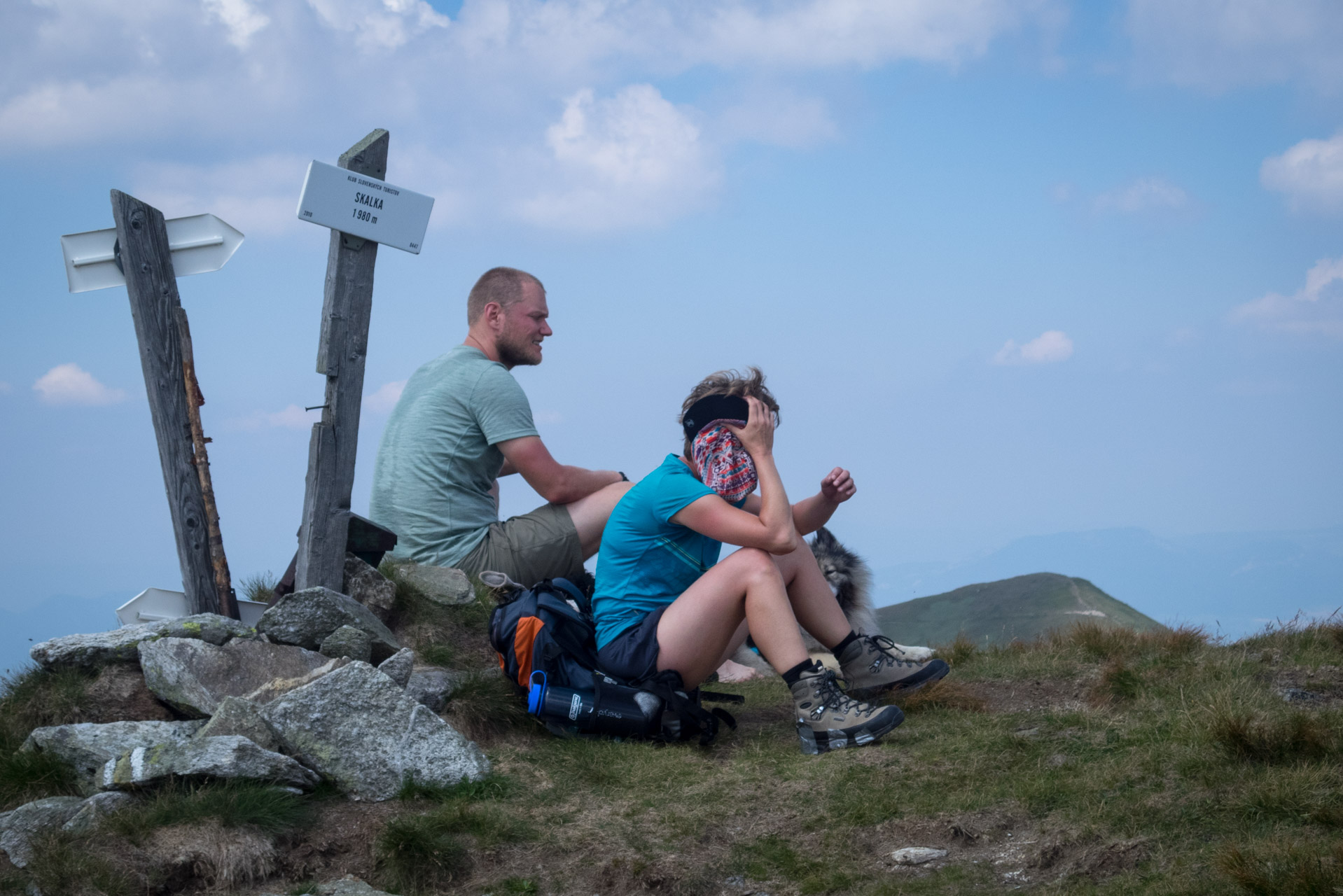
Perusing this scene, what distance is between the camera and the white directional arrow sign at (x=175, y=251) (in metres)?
5.90

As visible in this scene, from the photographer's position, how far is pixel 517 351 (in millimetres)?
7035

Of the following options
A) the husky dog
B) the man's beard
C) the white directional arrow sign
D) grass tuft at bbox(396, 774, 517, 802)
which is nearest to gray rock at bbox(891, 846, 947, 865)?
grass tuft at bbox(396, 774, 517, 802)

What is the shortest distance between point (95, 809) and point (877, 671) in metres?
3.61

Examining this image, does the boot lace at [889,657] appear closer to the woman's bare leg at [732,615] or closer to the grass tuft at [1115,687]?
the woman's bare leg at [732,615]

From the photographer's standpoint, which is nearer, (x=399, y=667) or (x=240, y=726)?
(x=240, y=726)

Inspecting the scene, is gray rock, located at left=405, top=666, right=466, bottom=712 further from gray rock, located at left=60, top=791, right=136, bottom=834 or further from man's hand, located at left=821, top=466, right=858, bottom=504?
man's hand, located at left=821, top=466, right=858, bottom=504

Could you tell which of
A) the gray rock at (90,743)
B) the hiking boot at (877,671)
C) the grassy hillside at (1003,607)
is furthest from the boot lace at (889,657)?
the grassy hillside at (1003,607)

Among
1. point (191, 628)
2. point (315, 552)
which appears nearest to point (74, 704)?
point (191, 628)

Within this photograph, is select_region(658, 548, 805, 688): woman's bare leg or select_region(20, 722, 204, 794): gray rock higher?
select_region(658, 548, 805, 688): woman's bare leg

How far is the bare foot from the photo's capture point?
291 inches

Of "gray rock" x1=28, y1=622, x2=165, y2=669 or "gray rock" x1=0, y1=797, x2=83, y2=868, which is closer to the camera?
"gray rock" x1=0, y1=797, x2=83, y2=868

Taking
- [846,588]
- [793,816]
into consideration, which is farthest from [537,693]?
[846,588]

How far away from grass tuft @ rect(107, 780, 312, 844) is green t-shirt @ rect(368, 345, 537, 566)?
2.82 meters

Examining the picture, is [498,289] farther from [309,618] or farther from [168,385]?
[309,618]
